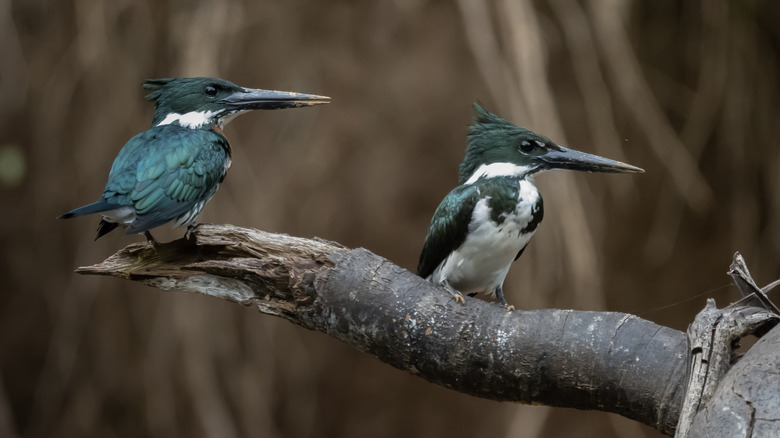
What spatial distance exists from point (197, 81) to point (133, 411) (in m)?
2.46

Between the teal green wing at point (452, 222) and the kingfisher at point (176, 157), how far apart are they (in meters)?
0.40

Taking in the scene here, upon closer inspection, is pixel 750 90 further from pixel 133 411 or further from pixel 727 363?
pixel 133 411

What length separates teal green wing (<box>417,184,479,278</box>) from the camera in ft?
6.48

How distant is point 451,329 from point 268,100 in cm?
70

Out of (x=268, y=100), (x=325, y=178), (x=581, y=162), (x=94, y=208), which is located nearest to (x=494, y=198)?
(x=581, y=162)

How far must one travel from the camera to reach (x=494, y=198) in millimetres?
1963

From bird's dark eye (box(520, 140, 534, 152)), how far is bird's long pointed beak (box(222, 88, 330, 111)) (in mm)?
482

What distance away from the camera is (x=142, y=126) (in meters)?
3.58

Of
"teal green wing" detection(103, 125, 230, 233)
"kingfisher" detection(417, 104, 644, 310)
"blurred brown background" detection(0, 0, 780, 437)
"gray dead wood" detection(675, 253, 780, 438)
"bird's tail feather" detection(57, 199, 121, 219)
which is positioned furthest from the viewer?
"blurred brown background" detection(0, 0, 780, 437)

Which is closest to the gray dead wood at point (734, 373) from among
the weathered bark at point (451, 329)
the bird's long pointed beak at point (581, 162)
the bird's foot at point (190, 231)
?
the weathered bark at point (451, 329)

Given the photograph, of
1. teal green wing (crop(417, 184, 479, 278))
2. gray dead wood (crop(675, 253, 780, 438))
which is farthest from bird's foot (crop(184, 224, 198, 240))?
gray dead wood (crop(675, 253, 780, 438))

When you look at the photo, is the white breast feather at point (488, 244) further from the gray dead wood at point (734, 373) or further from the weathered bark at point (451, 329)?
the gray dead wood at point (734, 373)

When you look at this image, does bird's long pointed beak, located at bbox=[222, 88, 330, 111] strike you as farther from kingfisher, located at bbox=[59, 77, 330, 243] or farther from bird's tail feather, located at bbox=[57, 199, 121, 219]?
bird's tail feather, located at bbox=[57, 199, 121, 219]

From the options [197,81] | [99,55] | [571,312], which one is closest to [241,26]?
[99,55]
